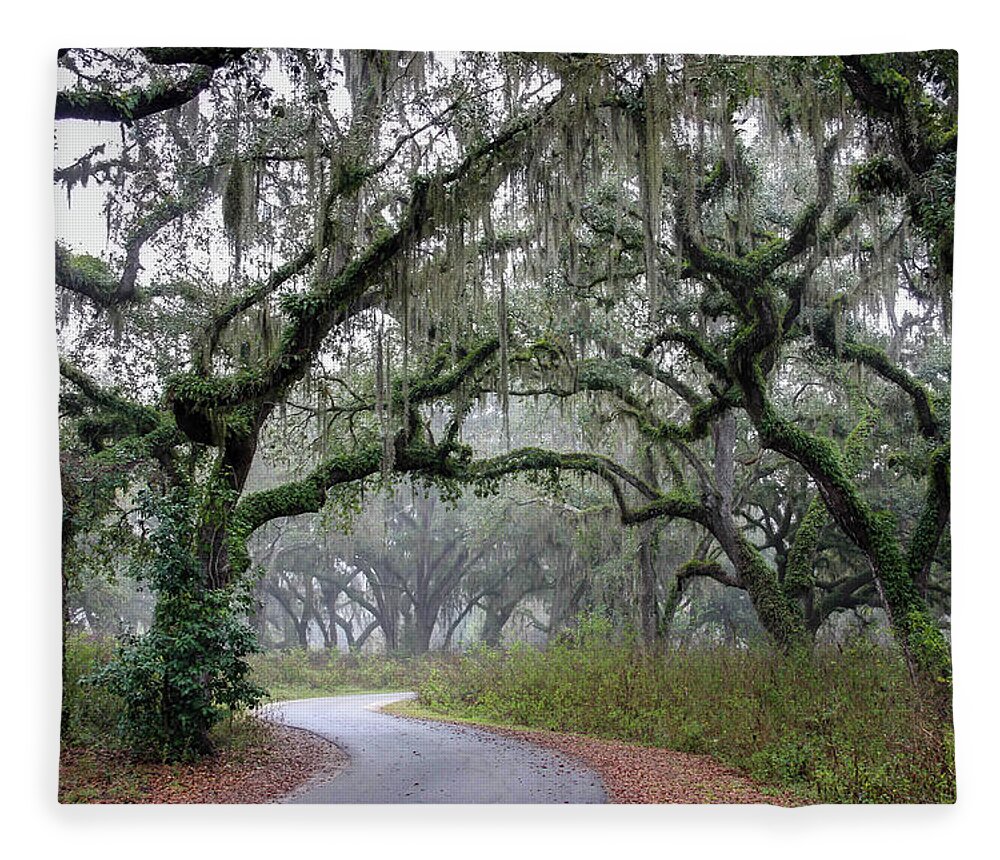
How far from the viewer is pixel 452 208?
4848 millimetres

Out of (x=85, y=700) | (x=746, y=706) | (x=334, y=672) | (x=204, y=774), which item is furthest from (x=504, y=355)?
(x=85, y=700)

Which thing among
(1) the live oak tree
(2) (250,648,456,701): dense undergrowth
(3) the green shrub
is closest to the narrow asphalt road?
(2) (250,648,456,701): dense undergrowth

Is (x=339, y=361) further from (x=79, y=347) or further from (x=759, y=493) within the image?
Answer: (x=759, y=493)

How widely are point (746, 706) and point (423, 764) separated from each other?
1.83 meters

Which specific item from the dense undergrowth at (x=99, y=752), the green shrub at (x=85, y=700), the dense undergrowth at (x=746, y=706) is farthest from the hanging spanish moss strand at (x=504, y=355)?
the green shrub at (x=85, y=700)

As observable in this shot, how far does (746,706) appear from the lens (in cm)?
→ 486

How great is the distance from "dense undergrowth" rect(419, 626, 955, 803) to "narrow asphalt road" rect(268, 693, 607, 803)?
1.01 feet

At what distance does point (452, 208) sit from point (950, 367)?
9.20 ft

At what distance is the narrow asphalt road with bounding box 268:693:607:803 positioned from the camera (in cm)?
434

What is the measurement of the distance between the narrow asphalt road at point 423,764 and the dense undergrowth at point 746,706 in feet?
1.01

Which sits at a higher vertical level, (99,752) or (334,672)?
(334,672)

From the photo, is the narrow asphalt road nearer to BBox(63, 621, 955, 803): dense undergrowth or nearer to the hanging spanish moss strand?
BBox(63, 621, 955, 803): dense undergrowth

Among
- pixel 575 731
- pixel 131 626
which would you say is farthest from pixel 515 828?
pixel 131 626

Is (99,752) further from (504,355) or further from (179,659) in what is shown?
(504,355)
